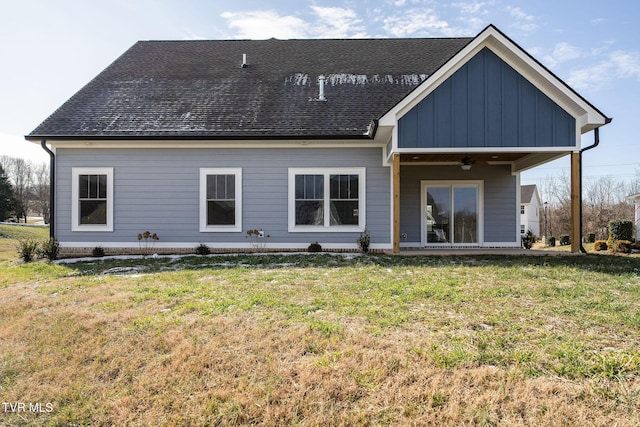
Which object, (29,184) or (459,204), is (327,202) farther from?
(29,184)

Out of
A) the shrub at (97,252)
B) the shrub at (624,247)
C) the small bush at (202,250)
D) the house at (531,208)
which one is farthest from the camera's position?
the house at (531,208)

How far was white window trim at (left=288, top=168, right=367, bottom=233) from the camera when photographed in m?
10.0

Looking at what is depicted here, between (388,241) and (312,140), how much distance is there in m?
3.56

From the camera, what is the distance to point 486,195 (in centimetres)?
1111

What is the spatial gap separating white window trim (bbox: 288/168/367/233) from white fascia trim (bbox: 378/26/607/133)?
185 cm

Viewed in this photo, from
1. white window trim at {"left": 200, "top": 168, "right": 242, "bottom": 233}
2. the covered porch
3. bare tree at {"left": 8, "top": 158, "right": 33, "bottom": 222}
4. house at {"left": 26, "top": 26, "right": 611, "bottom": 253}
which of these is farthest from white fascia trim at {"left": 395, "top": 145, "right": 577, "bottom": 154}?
bare tree at {"left": 8, "top": 158, "right": 33, "bottom": 222}

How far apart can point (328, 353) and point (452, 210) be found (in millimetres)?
9256

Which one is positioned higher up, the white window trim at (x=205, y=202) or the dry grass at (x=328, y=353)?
the white window trim at (x=205, y=202)

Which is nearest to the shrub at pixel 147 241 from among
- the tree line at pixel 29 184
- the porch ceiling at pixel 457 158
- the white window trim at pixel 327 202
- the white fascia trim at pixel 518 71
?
the white window trim at pixel 327 202

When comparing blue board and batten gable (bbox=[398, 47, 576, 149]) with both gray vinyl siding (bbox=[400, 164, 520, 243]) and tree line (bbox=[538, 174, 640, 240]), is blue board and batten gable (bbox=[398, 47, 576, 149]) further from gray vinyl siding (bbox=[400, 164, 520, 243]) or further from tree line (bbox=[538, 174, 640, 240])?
tree line (bbox=[538, 174, 640, 240])

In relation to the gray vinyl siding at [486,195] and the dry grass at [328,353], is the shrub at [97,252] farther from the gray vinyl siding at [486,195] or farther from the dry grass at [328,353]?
the gray vinyl siding at [486,195]

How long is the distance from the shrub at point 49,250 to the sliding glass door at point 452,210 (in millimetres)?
10510

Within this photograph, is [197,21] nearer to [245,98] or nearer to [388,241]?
[245,98]

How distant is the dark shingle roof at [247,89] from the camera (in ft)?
33.2
